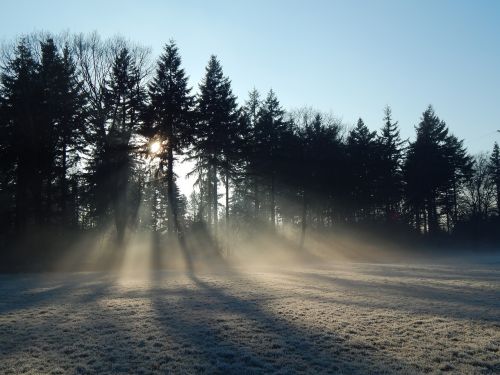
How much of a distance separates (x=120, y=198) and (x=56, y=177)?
568 centimetres

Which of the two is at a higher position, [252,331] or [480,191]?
[480,191]

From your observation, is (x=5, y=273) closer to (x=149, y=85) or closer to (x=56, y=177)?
(x=56, y=177)

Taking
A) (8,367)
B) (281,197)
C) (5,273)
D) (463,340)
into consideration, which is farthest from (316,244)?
(8,367)

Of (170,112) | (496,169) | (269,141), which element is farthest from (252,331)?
(496,169)

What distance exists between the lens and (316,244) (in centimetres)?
4888

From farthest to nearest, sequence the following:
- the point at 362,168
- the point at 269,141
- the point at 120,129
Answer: the point at 362,168
the point at 269,141
the point at 120,129

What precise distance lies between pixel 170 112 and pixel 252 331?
89.4 ft

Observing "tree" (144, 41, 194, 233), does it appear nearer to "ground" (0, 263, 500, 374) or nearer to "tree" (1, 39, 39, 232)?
"tree" (1, 39, 39, 232)

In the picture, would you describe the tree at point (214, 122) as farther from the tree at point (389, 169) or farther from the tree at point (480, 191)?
the tree at point (480, 191)

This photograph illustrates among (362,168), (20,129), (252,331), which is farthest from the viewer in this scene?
(362,168)

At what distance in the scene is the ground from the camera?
24.5ft

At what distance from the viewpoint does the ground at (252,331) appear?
748 cm

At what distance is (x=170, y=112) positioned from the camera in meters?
34.4

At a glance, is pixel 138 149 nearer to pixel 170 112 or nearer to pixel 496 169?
pixel 170 112
